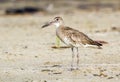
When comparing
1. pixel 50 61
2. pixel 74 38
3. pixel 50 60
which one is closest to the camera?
pixel 74 38

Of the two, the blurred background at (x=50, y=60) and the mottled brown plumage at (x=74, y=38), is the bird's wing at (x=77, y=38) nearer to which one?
the mottled brown plumage at (x=74, y=38)

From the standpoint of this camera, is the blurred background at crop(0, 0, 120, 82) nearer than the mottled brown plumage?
Yes

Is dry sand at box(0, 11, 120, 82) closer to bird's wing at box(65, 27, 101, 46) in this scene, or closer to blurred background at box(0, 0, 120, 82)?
blurred background at box(0, 0, 120, 82)

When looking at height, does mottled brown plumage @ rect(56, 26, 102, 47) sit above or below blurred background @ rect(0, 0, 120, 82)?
above

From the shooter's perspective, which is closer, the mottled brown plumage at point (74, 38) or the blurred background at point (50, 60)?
the blurred background at point (50, 60)

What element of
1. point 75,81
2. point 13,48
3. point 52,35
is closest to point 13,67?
point 75,81

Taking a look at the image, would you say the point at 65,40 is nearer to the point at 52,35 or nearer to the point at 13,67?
the point at 13,67

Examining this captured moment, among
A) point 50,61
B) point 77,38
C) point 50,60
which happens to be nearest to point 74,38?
point 77,38

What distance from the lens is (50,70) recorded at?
14.6m

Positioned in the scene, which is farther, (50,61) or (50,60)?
(50,60)

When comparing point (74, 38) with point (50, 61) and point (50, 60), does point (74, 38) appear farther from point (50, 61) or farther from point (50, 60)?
point (50, 60)

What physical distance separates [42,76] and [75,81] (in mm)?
1013

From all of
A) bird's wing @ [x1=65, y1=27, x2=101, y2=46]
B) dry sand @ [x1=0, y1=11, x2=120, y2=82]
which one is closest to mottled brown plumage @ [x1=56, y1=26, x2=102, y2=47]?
bird's wing @ [x1=65, y1=27, x2=101, y2=46]

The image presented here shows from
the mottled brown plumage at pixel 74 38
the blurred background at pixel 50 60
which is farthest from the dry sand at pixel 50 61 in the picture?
the mottled brown plumage at pixel 74 38
